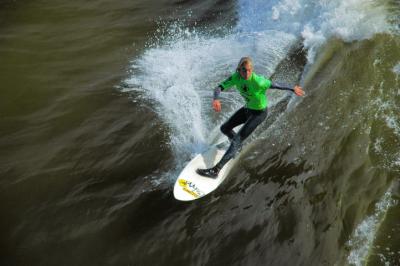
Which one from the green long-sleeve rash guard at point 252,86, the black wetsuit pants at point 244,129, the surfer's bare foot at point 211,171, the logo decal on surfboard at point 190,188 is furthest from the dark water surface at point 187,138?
the green long-sleeve rash guard at point 252,86

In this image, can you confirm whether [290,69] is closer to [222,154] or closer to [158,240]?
[222,154]

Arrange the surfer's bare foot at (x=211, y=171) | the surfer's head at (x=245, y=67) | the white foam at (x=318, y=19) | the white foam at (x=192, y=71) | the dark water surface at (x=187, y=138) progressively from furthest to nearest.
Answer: the white foam at (x=318, y=19), the white foam at (x=192, y=71), the surfer's bare foot at (x=211, y=171), the surfer's head at (x=245, y=67), the dark water surface at (x=187, y=138)

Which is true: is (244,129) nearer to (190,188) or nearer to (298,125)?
(190,188)

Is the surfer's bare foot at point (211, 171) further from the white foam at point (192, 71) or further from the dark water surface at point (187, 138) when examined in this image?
the white foam at point (192, 71)

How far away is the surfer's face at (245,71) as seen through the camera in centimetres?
707

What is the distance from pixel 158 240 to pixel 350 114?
5.23 metres

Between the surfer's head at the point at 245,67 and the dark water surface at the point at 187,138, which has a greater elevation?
the surfer's head at the point at 245,67

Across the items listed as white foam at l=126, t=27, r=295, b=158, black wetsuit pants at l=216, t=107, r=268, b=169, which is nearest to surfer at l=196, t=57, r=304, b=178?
black wetsuit pants at l=216, t=107, r=268, b=169

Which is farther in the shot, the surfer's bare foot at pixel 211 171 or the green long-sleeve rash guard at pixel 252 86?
the surfer's bare foot at pixel 211 171

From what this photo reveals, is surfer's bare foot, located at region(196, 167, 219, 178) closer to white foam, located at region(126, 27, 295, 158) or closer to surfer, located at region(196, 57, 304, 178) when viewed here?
surfer, located at region(196, 57, 304, 178)

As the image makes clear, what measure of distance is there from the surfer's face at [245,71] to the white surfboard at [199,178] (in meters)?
1.92

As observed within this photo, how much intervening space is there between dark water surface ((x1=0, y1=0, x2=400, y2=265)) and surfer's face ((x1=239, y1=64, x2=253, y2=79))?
2.00 meters

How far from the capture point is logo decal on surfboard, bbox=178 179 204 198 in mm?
7480

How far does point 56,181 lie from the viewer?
773 cm
